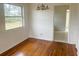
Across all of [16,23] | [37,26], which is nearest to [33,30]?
[37,26]

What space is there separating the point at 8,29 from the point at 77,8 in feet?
10.4

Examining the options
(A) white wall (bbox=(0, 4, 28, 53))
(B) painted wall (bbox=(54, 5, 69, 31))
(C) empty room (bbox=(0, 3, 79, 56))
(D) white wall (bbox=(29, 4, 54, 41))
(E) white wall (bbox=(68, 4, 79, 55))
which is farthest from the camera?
(B) painted wall (bbox=(54, 5, 69, 31))

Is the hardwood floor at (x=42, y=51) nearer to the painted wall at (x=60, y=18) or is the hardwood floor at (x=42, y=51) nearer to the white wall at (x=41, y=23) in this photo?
the white wall at (x=41, y=23)

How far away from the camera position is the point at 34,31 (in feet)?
19.5

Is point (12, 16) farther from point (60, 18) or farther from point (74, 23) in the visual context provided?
point (60, 18)

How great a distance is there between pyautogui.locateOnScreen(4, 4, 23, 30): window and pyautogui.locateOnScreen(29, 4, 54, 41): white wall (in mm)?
950

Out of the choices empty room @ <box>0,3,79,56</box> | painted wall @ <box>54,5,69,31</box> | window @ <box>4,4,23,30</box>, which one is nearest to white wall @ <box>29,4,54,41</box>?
empty room @ <box>0,3,79,56</box>

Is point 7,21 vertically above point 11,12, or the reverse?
point 11,12

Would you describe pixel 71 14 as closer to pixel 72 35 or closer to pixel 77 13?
pixel 77 13

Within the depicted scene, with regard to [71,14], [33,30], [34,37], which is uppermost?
[71,14]

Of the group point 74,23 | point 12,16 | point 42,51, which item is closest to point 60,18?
point 74,23

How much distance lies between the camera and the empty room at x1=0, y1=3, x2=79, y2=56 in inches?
145

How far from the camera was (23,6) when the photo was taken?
522 cm

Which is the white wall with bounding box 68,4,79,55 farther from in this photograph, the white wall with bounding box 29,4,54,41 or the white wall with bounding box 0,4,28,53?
the white wall with bounding box 0,4,28,53
